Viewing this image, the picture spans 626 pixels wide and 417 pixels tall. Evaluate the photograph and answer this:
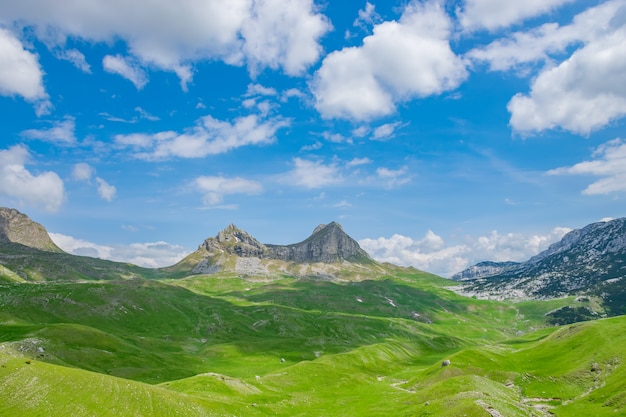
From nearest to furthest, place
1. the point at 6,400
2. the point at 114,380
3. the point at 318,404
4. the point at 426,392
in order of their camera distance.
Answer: the point at 6,400 < the point at 114,380 < the point at 426,392 < the point at 318,404

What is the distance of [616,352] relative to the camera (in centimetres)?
10219

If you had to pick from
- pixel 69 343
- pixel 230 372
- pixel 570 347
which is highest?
pixel 570 347

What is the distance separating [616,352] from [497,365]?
35.8m

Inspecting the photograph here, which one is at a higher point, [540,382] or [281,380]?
[540,382]

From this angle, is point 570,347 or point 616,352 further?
point 570,347

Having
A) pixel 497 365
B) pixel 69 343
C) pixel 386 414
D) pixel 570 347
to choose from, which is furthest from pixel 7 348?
pixel 570 347

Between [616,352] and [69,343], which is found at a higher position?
[616,352]

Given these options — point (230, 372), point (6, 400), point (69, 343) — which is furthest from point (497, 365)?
point (69, 343)

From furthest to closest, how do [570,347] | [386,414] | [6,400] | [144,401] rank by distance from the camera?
1. [570,347]
2. [386,414]
3. [144,401]
4. [6,400]

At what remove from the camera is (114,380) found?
233 ft

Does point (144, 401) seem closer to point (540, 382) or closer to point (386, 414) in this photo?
point (386, 414)

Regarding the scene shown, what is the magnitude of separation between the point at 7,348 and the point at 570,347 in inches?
6817

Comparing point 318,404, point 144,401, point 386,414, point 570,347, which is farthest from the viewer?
point 570,347

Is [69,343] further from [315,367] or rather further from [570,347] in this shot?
[570,347]
